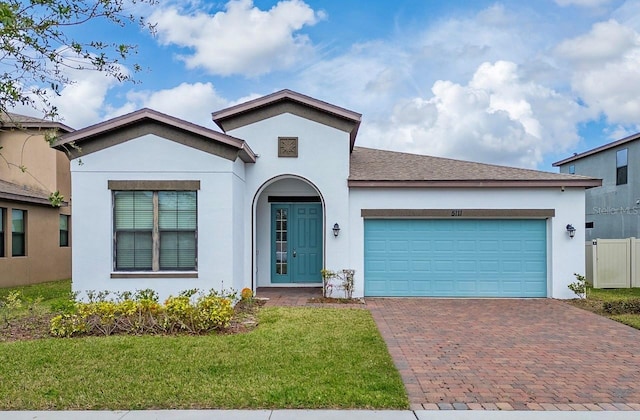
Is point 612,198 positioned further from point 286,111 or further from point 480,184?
point 286,111

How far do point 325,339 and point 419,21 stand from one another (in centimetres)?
1027

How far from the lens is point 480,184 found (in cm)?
1301

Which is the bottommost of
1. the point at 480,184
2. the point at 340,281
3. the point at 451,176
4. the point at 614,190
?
the point at 340,281

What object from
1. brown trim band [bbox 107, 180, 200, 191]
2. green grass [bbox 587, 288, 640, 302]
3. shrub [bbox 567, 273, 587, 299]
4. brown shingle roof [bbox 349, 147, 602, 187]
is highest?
brown shingle roof [bbox 349, 147, 602, 187]

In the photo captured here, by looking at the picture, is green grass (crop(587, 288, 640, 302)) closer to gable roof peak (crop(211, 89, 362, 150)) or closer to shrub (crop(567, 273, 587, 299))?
shrub (crop(567, 273, 587, 299))

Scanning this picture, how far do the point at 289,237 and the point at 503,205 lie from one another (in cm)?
638

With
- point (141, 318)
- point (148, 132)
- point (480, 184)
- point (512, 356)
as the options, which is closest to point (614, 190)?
point (480, 184)

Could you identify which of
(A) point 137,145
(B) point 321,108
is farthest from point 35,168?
(B) point 321,108

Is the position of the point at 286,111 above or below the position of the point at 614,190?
above

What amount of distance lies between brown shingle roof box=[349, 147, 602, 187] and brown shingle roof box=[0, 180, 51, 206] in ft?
36.7

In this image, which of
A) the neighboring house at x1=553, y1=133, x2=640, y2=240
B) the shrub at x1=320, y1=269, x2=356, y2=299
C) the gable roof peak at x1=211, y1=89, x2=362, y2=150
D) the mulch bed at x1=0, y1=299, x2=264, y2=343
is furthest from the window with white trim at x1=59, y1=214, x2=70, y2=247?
the neighboring house at x1=553, y1=133, x2=640, y2=240

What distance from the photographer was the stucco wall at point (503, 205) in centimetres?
1318
